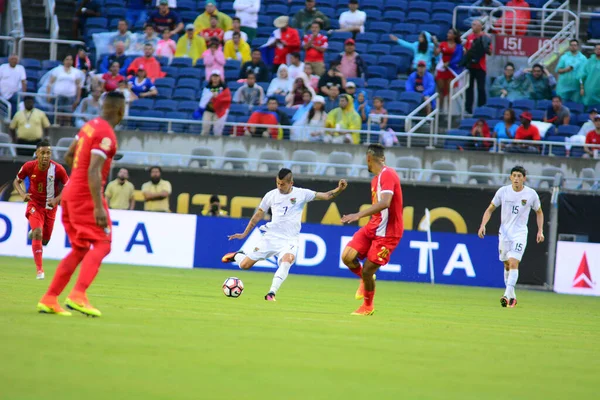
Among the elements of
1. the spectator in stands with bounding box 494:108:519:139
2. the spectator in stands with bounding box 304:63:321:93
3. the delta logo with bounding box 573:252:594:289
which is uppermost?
the spectator in stands with bounding box 304:63:321:93

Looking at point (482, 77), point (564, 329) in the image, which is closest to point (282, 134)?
point (482, 77)

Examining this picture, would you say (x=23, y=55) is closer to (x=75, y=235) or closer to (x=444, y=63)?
(x=444, y=63)

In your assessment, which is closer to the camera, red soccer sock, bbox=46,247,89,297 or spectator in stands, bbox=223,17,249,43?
red soccer sock, bbox=46,247,89,297

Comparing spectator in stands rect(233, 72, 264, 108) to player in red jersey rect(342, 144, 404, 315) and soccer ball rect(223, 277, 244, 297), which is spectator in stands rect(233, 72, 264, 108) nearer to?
soccer ball rect(223, 277, 244, 297)

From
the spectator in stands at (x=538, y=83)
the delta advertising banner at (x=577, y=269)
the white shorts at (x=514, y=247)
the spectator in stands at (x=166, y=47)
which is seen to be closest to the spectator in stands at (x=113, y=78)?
the spectator in stands at (x=166, y=47)

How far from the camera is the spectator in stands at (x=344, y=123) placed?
26.0 meters

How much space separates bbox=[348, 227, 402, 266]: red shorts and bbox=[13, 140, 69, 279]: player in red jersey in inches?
232

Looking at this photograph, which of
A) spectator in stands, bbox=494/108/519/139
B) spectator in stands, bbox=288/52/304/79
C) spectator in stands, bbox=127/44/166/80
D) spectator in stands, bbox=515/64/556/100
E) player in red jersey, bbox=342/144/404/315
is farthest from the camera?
spectator in stands, bbox=515/64/556/100

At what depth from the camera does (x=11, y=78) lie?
27219mm

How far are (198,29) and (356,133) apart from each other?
6.39 meters

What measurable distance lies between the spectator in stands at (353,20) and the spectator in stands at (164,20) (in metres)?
4.66

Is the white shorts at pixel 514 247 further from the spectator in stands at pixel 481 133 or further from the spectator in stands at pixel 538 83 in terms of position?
the spectator in stands at pixel 538 83

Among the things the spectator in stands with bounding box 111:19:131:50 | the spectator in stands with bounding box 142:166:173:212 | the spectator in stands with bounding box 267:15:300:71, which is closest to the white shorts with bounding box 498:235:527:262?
the spectator in stands with bounding box 142:166:173:212

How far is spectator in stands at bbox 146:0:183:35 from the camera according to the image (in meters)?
29.8
